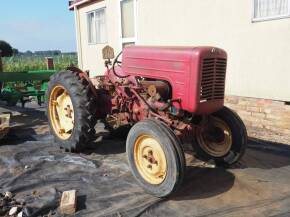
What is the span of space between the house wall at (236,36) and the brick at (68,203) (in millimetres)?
3972

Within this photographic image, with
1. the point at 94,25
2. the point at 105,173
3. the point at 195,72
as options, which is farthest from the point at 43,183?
the point at 94,25

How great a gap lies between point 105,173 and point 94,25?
8.59 m

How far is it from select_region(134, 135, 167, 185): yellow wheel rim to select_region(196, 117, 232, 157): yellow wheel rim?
92 cm

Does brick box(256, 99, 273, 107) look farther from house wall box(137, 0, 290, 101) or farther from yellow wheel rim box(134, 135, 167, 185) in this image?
yellow wheel rim box(134, 135, 167, 185)

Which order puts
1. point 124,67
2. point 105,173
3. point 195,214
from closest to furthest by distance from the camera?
point 195,214 → point 105,173 → point 124,67

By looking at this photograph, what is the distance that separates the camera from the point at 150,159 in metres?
3.60

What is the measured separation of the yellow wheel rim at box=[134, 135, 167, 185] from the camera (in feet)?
11.5

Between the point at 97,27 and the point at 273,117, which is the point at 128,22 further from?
the point at 273,117

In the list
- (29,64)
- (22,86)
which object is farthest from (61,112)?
(29,64)

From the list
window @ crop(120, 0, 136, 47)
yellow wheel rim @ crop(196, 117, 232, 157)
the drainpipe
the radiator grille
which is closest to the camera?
A: the radiator grille

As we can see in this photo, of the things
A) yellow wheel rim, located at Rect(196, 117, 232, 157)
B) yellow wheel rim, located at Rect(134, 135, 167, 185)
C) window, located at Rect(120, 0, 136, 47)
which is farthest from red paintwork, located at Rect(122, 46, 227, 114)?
window, located at Rect(120, 0, 136, 47)

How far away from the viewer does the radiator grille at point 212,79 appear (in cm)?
362

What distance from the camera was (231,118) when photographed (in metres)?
4.16

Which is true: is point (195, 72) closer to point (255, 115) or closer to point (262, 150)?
point (262, 150)
